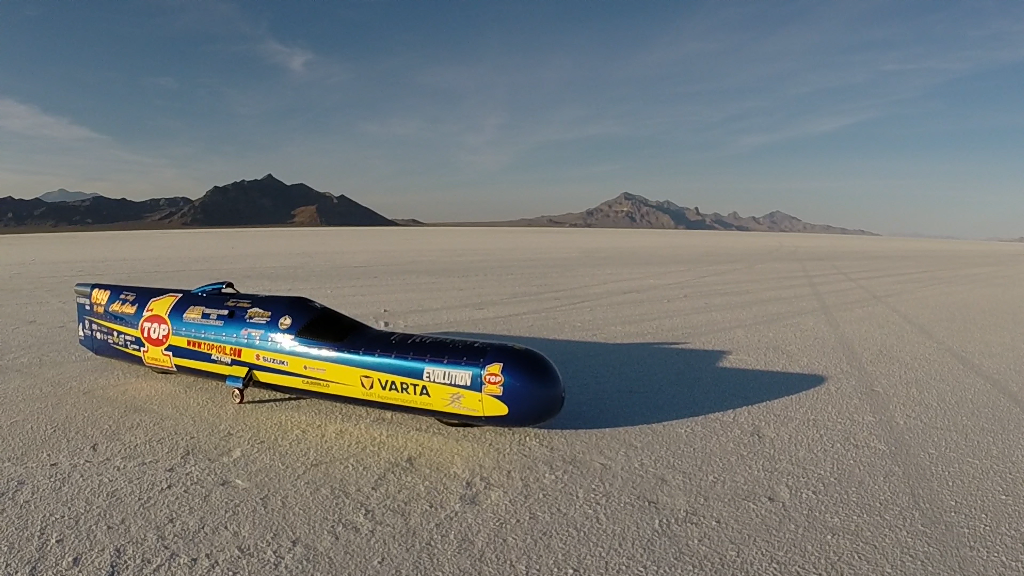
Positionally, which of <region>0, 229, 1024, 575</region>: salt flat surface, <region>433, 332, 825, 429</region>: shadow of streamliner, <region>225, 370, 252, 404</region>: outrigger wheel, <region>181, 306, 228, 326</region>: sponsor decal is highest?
<region>181, 306, 228, 326</region>: sponsor decal

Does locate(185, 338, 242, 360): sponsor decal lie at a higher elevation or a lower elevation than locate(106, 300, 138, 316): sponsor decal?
lower

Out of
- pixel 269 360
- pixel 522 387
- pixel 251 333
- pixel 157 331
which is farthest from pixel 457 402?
pixel 157 331

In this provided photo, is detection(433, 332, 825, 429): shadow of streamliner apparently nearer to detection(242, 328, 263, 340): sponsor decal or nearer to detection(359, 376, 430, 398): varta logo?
detection(359, 376, 430, 398): varta logo

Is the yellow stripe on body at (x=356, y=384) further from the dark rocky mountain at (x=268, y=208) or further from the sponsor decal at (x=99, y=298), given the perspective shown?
the dark rocky mountain at (x=268, y=208)

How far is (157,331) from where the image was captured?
8.29 metres

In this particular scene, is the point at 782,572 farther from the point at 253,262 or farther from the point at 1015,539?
the point at 253,262

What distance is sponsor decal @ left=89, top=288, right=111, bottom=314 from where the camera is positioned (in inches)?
361

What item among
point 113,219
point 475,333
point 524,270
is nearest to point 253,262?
point 524,270

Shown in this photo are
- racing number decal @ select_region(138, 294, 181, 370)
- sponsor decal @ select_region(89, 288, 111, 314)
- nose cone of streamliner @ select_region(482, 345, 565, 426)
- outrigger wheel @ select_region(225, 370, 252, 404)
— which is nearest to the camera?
nose cone of streamliner @ select_region(482, 345, 565, 426)

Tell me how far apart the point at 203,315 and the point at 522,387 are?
4.90 metres

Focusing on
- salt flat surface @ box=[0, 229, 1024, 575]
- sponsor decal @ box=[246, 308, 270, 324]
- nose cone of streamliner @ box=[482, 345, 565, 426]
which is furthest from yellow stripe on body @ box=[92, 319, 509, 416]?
salt flat surface @ box=[0, 229, 1024, 575]

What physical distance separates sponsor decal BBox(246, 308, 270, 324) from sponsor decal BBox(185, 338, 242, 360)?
416 mm

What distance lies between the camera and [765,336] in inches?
499

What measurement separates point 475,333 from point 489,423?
6157 millimetres
